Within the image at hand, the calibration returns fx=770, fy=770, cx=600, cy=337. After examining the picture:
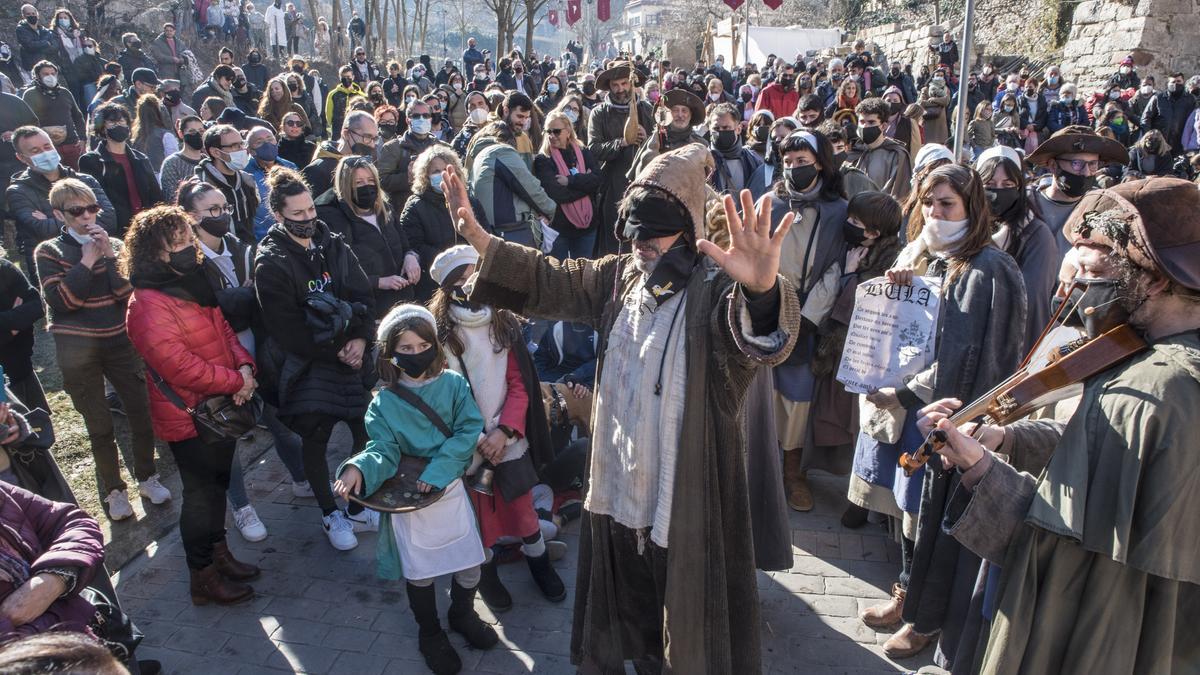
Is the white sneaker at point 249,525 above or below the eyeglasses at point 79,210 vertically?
below

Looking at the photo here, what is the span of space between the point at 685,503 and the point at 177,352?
2651mm

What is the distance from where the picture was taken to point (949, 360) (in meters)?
3.16

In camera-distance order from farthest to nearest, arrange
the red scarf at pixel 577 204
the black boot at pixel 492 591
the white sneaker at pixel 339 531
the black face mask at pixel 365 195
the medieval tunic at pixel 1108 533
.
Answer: the red scarf at pixel 577 204, the black face mask at pixel 365 195, the white sneaker at pixel 339 531, the black boot at pixel 492 591, the medieval tunic at pixel 1108 533

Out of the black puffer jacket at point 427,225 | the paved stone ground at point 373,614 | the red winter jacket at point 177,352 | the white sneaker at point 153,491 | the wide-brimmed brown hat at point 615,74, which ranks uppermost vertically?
the wide-brimmed brown hat at point 615,74

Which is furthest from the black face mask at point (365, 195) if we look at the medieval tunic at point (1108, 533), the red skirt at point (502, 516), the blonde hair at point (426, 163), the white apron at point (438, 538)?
the medieval tunic at point (1108, 533)

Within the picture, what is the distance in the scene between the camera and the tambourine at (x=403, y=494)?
3143 mm

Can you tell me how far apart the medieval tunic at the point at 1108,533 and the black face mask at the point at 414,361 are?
211cm

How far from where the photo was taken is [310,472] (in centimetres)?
439

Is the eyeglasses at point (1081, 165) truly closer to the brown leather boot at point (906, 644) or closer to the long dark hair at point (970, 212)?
the long dark hair at point (970, 212)

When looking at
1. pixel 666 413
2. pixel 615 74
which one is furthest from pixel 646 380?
pixel 615 74

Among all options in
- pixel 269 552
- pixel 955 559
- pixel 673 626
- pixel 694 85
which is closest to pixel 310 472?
pixel 269 552

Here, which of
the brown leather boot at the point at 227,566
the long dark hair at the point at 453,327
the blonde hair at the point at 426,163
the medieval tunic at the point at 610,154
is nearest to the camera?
the long dark hair at the point at 453,327

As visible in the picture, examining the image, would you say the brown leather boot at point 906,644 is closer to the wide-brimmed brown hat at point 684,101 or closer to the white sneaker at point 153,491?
the white sneaker at point 153,491

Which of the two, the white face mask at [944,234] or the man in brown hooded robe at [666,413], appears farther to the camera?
the white face mask at [944,234]
